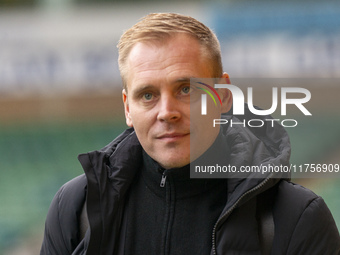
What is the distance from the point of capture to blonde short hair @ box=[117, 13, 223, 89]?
44.9 inches

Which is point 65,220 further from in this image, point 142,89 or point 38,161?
point 38,161

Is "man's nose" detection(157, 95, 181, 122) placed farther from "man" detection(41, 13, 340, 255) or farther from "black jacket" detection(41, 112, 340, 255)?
"black jacket" detection(41, 112, 340, 255)

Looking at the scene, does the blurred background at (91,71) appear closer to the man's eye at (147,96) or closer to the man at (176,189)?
the man at (176,189)

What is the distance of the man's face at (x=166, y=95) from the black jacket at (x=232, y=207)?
11 centimetres

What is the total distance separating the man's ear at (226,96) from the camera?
123 centimetres

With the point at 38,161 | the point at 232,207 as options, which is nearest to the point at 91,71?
the point at 38,161

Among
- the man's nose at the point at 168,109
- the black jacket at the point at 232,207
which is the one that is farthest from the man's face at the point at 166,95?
the black jacket at the point at 232,207

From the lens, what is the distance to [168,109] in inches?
42.8

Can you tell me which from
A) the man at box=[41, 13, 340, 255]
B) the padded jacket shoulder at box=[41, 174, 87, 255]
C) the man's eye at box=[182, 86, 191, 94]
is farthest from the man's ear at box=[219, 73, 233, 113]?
the padded jacket shoulder at box=[41, 174, 87, 255]

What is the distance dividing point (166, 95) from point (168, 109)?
0.03 m

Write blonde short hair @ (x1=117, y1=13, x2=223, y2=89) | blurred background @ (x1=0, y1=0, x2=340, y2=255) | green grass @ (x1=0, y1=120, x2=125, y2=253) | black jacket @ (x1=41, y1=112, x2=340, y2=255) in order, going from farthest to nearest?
blurred background @ (x1=0, y1=0, x2=340, y2=255) → green grass @ (x1=0, y1=120, x2=125, y2=253) → blonde short hair @ (x1=117, y1=13, x2=223, y2=89) → black jacket @ (x1=41, y1=112, x2=340, y2=255)

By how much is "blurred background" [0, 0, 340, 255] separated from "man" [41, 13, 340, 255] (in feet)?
18.3

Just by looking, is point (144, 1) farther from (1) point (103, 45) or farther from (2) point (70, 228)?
(2) point (70, 228)

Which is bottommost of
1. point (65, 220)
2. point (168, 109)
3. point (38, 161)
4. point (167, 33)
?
point (38, 161)
